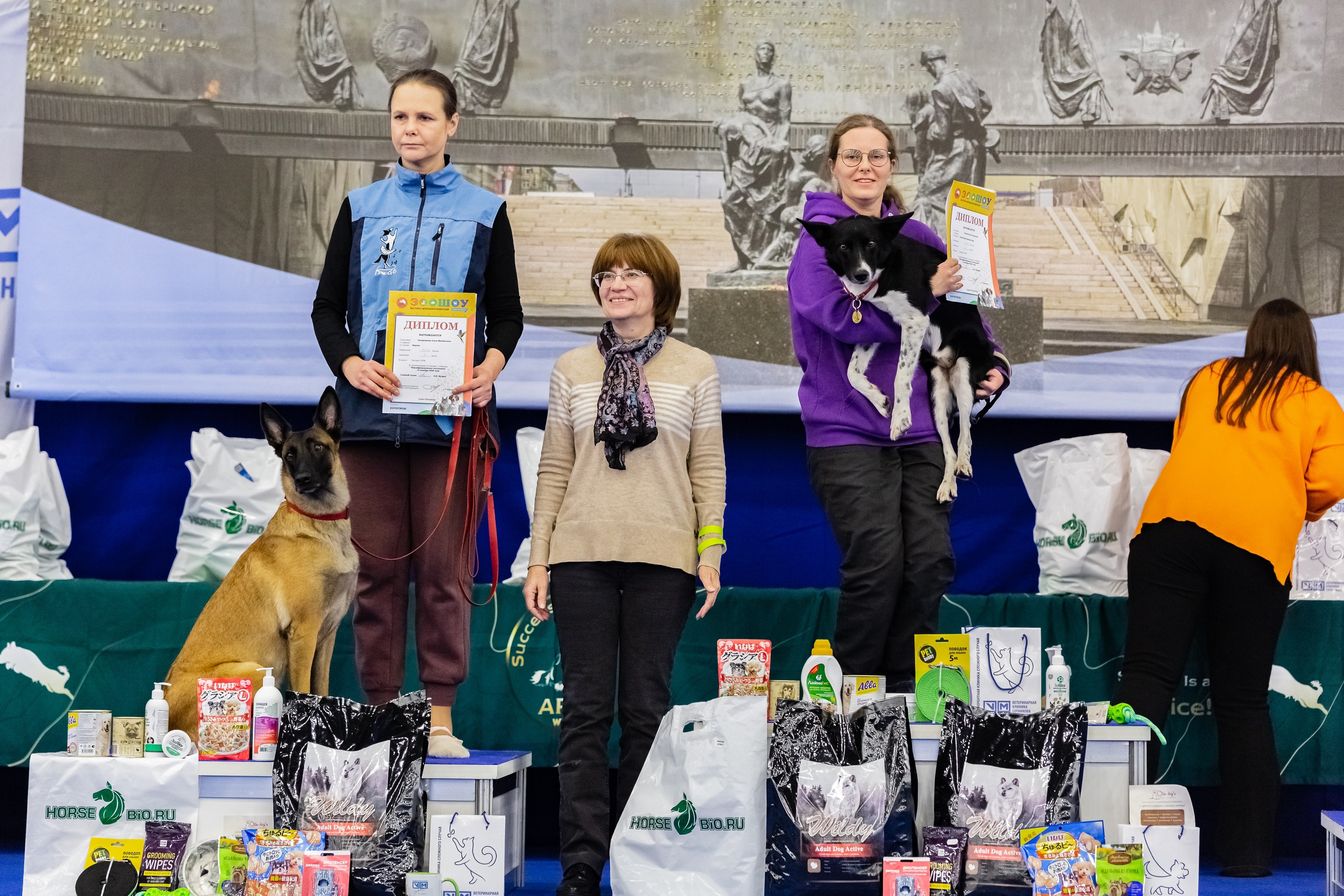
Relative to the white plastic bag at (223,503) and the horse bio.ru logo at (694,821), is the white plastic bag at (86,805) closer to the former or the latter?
the white plastic bag at (223,503)

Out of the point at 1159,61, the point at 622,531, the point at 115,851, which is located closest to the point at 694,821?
the point at 622,531

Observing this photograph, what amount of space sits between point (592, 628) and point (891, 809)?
0.78 meters

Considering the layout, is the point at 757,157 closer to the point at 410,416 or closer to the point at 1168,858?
the point at 410,416

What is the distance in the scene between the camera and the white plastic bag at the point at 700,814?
9.12ft

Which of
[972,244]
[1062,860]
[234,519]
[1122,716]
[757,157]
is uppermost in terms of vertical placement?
[757,157]

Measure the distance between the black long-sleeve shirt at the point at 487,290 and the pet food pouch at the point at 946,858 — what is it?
1527mm

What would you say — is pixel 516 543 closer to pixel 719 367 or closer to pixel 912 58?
pixel 719 367

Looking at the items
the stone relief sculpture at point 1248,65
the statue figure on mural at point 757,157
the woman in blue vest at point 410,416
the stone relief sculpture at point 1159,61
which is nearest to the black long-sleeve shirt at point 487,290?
the woman in blue vest at point 410,416

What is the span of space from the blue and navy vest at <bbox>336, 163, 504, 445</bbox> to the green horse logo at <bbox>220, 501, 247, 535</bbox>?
4.06ft

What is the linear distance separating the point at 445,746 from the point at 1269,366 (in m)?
2.51

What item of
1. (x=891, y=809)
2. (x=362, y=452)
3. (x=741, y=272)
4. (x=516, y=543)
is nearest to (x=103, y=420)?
(x=516, y=543)

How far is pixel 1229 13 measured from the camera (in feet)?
14.9

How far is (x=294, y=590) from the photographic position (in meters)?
3.11

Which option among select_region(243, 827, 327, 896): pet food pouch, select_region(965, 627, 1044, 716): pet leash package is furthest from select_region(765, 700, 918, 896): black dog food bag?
select_region(243, 827, 327, 896): pet food pouch
